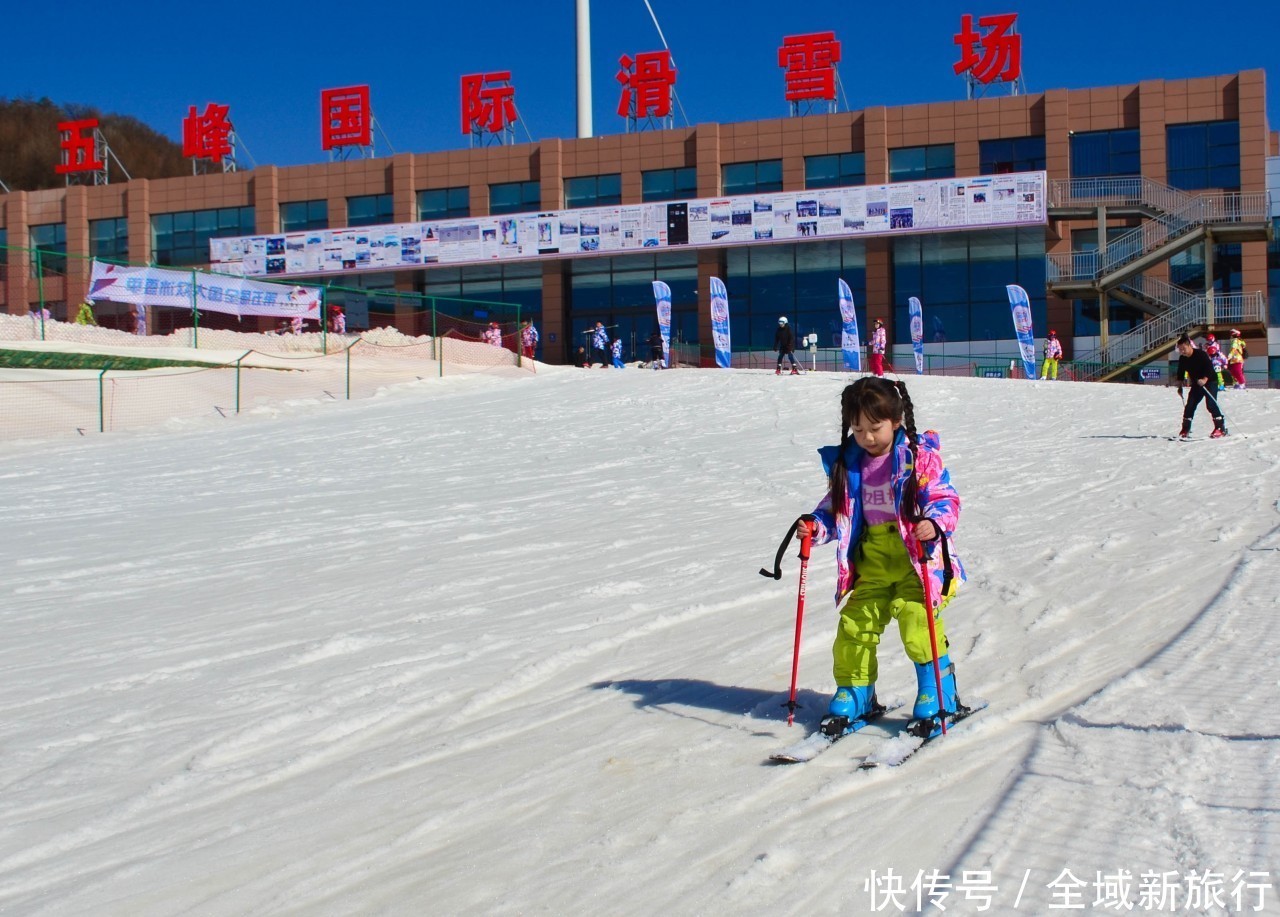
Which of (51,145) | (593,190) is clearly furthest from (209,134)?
(51,145)

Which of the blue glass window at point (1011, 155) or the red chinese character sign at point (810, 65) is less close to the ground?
the red chinese character sign at point (810, 65)

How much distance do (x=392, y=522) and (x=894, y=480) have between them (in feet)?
23.9

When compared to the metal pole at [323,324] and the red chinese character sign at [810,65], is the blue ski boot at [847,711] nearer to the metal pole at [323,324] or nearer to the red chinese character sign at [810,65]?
the metal pole at [323,324]

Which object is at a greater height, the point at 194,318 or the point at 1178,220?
the point at 1178,220

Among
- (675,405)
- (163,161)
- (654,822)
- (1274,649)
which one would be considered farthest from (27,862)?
(163,161)

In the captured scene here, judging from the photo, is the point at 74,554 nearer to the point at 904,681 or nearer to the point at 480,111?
the point at 904,681

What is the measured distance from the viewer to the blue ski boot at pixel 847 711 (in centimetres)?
463

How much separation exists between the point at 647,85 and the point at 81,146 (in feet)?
88.5

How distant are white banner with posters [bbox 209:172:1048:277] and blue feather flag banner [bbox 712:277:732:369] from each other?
11270mm

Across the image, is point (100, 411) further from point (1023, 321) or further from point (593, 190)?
point (593, 190)

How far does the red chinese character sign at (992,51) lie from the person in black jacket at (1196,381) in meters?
30.4

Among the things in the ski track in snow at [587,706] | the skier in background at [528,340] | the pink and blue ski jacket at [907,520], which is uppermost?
the skier in background at [528,340]

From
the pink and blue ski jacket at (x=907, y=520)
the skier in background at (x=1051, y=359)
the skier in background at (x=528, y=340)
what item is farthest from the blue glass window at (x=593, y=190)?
the pink and blue ski jacket at (x=907, y=520)

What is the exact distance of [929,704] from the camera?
181 inches
